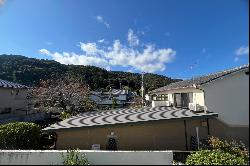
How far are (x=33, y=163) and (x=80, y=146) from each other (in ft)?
11.0

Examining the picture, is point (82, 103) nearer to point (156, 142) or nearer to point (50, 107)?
point (50, 107)

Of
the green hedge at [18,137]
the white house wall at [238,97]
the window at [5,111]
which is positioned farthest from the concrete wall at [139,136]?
the window at [5,111]

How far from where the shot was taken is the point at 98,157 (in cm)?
1189

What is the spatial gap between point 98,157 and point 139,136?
3.69m

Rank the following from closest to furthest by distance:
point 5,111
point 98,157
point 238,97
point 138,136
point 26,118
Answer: point 238,97, point 98,157, point 138,136, point 26,118, point 5,111

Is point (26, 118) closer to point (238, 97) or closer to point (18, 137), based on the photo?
point (18, 137)

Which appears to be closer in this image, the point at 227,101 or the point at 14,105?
the point at 227,101

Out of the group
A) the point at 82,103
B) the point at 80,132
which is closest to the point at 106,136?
the point at 80,132

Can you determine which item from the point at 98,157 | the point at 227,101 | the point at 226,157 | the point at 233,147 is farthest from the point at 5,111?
the point at 227,101

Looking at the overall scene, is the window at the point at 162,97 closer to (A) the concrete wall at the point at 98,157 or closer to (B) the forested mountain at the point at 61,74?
(A) the concrete wall at the point at 98,157

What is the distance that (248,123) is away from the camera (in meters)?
8.31

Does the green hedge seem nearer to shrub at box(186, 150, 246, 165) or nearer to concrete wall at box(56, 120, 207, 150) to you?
concrete wall at box(56, 120, 207, 150)

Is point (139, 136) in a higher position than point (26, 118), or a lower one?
higher

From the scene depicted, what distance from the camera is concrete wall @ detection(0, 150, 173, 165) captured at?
453 inches
